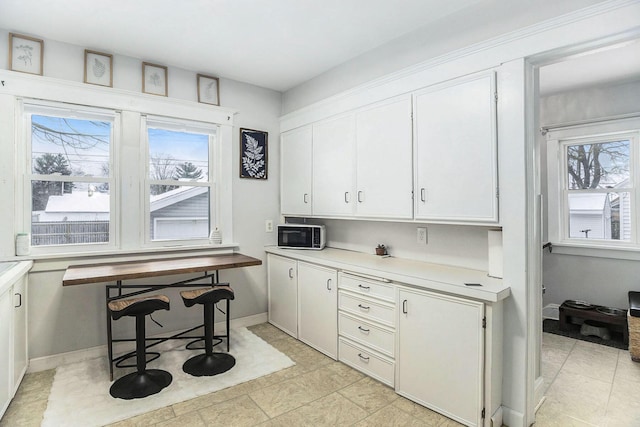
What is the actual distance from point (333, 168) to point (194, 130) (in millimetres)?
1488

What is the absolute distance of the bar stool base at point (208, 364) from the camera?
268 centimetres

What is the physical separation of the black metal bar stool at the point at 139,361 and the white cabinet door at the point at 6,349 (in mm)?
542

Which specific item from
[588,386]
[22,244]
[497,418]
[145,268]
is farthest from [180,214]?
[588,386]

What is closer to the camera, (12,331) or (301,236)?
(12,331)

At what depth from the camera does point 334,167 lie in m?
3.24

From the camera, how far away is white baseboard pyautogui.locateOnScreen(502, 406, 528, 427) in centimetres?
202

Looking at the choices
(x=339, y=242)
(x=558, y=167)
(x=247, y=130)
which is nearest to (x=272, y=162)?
(x=247, y=130)

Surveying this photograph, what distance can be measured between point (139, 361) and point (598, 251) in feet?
15.0

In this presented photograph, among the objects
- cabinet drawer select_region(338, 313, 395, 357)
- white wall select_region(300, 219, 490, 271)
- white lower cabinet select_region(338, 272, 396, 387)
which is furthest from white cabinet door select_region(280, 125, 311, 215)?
cabinet drawer select_region(338, 313, 395, 357)

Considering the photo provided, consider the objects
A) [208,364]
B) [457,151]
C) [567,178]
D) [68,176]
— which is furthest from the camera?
[567,178]

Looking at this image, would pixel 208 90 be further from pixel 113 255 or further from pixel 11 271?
pixel 11 271

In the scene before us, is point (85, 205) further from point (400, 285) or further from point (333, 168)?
point (400, 285)

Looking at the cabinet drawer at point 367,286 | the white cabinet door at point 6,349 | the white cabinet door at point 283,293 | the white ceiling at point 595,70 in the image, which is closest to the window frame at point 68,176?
the white cabinet door at point 6,349

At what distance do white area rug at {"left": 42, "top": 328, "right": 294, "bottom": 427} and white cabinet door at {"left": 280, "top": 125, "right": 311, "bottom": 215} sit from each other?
1442 mm
